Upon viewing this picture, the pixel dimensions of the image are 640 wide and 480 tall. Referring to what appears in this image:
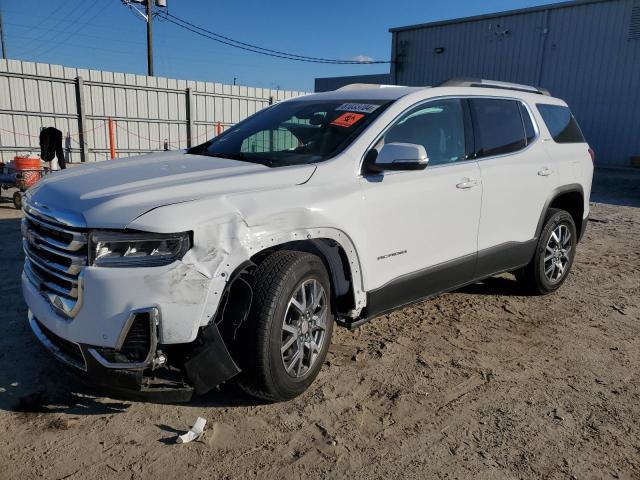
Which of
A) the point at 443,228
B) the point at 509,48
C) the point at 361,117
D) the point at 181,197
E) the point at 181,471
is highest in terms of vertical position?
the point at 509,48

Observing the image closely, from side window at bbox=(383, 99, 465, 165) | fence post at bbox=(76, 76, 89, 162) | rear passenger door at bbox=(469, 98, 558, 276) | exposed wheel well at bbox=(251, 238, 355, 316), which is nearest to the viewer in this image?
exposed wheel well at bbox=(251, 238, 355, 316)

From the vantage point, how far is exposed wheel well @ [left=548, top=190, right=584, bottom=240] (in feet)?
17.7

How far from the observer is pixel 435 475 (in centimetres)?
254

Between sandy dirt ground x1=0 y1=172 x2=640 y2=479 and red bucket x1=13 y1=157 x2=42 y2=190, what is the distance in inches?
205

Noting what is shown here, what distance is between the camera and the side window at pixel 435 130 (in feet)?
12.3

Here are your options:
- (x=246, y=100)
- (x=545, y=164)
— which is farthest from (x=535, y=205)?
(x=246, y=100)

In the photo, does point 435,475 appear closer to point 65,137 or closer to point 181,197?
point 181,197

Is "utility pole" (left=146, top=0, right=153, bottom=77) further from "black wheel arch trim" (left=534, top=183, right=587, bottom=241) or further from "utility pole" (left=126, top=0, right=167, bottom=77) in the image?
"black wheel arch trim" (left=534, top=183, right=587, bottom=241)

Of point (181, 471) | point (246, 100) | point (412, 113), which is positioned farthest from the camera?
point (246, 100)

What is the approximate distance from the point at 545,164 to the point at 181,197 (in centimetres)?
355

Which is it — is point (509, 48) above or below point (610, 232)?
above

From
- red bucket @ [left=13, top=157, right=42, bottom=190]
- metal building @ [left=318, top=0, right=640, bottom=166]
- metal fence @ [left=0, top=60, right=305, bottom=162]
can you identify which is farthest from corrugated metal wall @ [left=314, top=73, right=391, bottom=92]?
red bucket @ [left=13, top=157, right=42, bottom=190]

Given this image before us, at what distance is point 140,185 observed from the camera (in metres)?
2.83

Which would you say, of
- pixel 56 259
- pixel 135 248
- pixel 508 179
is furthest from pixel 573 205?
pixel 56 259
